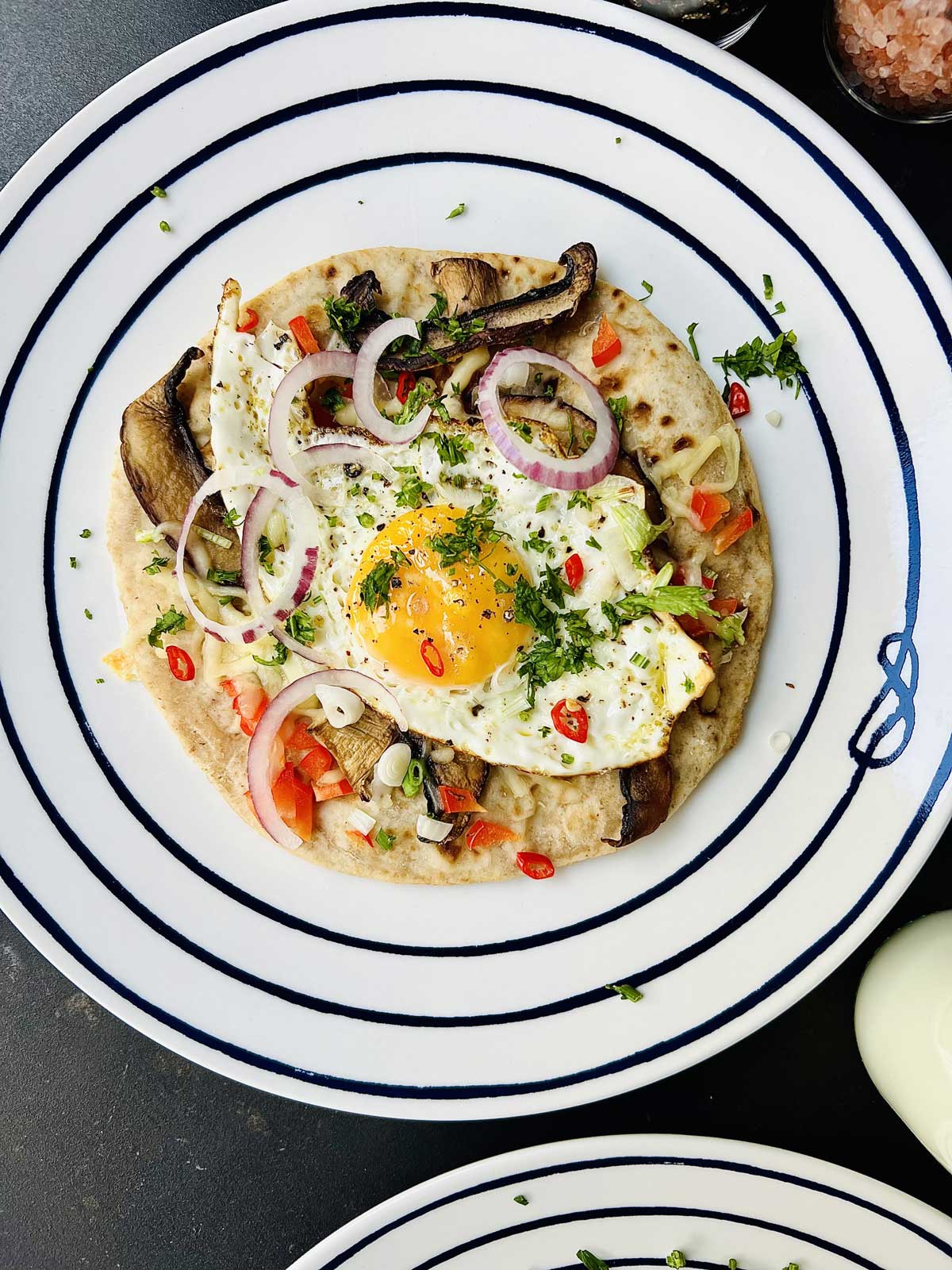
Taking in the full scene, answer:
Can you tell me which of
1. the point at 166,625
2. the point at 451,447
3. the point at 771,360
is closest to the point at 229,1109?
the point at 166,625

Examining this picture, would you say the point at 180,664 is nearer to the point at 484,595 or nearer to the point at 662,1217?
the point at 484,595

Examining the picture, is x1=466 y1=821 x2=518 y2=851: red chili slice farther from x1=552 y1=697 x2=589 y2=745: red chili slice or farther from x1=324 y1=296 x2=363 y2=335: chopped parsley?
x1=324 y1=296 x2=363 y2=335: chopped parsley

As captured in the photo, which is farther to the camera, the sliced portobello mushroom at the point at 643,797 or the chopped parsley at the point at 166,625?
the chopped parsley at the point at 166,625

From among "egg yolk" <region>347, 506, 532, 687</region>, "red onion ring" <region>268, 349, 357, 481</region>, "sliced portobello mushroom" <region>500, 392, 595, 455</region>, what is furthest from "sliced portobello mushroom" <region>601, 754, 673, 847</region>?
"red onion ring" <region>268, 349, 357, 481</region>

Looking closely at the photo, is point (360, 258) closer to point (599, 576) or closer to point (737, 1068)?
point (599, 576)

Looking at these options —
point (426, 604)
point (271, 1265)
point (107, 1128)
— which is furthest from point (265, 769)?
point (271, 1265)

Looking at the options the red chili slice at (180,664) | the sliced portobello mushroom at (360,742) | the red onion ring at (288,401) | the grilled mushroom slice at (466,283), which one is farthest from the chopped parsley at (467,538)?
the red chili slice at (180,664)

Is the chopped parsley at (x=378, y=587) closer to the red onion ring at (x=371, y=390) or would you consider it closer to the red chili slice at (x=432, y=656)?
the red chili slice at (x=432, y=656)
